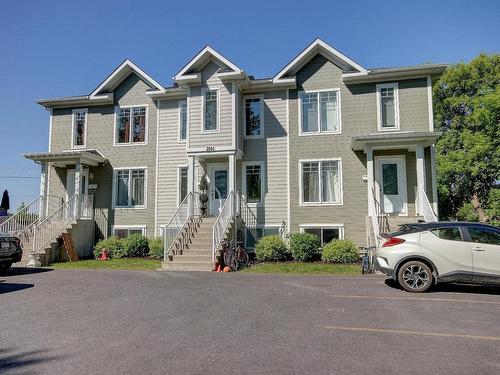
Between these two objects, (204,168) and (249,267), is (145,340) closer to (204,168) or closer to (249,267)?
(249,267)

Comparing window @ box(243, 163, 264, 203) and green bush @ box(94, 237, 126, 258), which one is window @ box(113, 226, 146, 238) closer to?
green bush @ box(94, 237, 126, 258)

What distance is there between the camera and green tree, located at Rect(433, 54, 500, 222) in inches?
1017

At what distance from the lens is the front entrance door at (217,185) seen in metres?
17.7

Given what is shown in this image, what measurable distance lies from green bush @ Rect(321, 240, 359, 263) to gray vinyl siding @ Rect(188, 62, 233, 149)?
6.00 metres

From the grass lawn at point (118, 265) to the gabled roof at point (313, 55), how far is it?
9695 mm

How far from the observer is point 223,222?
1507cm

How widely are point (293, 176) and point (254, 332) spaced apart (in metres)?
12.0

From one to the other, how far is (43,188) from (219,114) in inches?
387

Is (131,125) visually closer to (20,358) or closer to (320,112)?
(320,112)

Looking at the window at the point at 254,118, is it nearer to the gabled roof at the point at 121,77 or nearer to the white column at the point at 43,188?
the gabled roof at the point at 121,77

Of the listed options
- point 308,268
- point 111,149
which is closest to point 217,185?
point 111,149

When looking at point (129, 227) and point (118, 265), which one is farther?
point (129, 227)

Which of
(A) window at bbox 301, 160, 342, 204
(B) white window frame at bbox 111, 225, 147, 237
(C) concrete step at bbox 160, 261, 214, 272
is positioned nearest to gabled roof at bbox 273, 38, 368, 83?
(A) window at bbox 301, 160, 342, 204

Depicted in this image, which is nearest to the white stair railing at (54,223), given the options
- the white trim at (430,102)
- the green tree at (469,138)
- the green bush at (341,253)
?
the green bush at (341,253)
